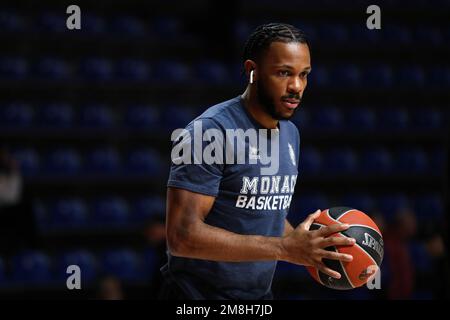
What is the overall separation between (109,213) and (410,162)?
13.3 ft

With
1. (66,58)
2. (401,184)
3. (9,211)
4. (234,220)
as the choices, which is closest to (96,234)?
(9,211)

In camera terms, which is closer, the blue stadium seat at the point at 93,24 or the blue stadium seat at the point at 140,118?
the blue stadium seat at the point at 140,118

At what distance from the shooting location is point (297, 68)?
363 centimetres

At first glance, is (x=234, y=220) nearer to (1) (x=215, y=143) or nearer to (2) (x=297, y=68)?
(1) (x=215, y=143)

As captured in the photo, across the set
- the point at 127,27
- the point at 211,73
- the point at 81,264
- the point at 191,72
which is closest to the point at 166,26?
the point at 127,27

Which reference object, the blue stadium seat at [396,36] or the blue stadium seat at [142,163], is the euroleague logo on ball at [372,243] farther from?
the blue stadium seat at [396,36]

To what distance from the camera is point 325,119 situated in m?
10.5

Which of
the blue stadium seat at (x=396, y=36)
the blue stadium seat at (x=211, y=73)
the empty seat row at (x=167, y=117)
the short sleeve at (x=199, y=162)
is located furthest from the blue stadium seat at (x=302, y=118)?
the short sleeve at (x=199, y=162)

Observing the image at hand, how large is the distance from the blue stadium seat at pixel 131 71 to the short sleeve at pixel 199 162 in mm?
6630

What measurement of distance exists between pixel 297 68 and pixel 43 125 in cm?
645

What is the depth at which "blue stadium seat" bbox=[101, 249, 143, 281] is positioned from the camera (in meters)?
8.87

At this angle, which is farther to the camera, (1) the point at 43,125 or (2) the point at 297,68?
(1) the point at 43,125

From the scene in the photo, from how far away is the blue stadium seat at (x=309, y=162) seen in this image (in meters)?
10.0

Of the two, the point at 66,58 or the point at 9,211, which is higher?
the point at 66,58
